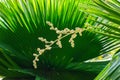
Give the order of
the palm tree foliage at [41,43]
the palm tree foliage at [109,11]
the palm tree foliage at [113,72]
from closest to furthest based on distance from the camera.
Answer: the palm tree foliage at [113,72] < the palm tree foliage at [109,11] < the palm tree foliage at [41,43]

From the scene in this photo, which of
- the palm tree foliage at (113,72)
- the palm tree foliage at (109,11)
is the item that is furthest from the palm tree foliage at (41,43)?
the palm tree foliage at (113,72)

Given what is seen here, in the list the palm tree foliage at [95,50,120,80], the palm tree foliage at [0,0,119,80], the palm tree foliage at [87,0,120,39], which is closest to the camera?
the palm tree foliage at [95,50,120,80]

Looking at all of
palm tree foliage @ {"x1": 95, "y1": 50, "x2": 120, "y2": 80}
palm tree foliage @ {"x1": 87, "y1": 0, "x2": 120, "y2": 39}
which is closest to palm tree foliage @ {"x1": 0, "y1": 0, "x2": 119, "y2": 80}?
palm tree foliage @ {"x1": 87, "y1": 0, "x2": 120, "y2": 39}

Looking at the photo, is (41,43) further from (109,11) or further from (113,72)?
(113,72)

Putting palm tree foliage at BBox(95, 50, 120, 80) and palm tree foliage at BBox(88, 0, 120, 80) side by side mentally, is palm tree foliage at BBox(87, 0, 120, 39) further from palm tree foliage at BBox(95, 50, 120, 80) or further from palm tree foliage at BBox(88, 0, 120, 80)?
palm tree foliage at BBox(95, 50, 120, 80)

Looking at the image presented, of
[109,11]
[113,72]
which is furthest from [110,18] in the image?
[113,72]

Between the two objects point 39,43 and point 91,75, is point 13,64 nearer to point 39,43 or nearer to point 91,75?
point 39,43

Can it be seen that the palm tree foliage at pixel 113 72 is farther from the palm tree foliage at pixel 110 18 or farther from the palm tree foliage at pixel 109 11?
the palm tree foliage at pixel 109 11

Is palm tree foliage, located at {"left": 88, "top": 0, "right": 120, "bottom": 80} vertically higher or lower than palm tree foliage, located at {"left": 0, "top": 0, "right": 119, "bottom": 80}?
lower

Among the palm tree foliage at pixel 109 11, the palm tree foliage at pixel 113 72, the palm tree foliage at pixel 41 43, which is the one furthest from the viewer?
the palm tree foliage at pixel 41 43
